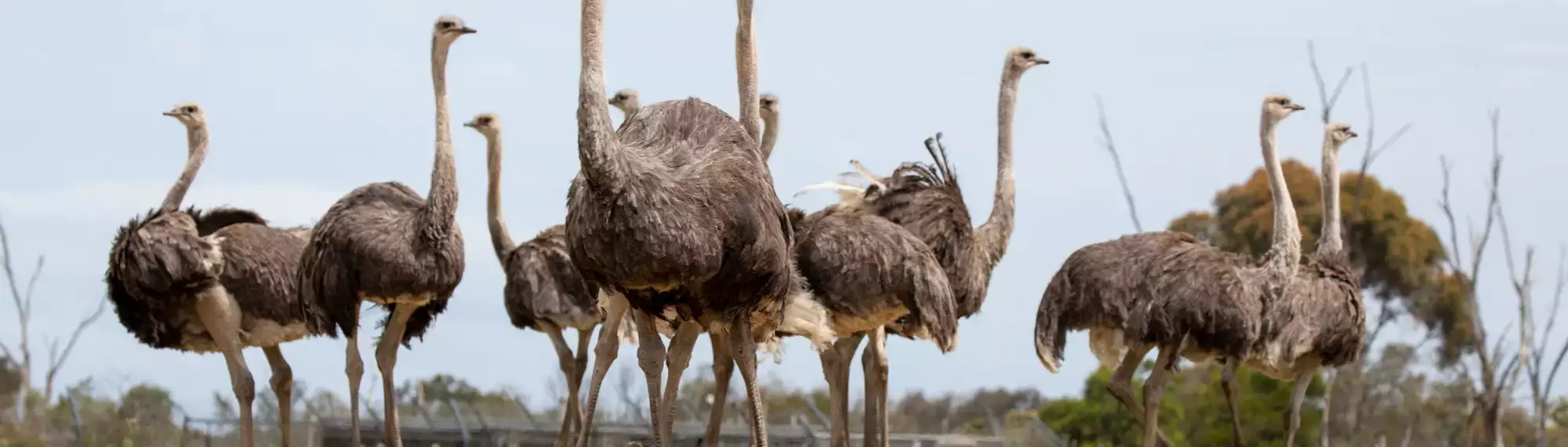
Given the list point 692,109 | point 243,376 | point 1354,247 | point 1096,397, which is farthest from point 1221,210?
point 692,109

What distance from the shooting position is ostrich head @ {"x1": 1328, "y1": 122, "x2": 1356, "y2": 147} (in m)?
15.1

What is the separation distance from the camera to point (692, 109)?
888 centimetres

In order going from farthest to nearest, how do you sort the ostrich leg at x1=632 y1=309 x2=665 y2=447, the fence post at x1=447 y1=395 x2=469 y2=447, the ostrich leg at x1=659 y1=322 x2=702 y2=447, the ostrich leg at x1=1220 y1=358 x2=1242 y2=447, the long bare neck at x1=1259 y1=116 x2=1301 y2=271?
the fence post at x1=447 y1=395 x2=469 y2=447 → the ostrich leg at x1=1220 y1=358 x2=1242 y2=447 → the long bare neck at x1=1259 y1=116 x2=1301 y2=271 → the ostrich leg at x1=659 y1=322 x2=702 y2=447 → the ostrich leg at x1=632 y1=309 x2=665 y2=447

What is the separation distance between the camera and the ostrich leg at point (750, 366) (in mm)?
8859

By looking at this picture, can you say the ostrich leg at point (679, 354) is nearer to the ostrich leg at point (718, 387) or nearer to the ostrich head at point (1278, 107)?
the ostrich leg at point (718, 387)

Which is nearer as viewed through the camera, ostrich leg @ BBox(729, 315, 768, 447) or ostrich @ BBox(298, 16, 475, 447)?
ostrich leg @ BBox(729, 315, 768, 447)

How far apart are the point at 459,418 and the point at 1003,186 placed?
4.07 meters

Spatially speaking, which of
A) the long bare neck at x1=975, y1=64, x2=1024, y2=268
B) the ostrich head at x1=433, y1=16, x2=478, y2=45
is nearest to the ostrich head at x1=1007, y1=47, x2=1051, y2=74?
the long bare neck at x1=975, y1=64, x2=1024, y2=268

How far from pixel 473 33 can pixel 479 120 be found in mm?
1901

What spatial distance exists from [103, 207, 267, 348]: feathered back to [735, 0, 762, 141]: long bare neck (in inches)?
175

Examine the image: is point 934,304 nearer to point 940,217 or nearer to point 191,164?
point 940,217

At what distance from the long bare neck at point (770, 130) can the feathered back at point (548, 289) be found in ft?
5.86

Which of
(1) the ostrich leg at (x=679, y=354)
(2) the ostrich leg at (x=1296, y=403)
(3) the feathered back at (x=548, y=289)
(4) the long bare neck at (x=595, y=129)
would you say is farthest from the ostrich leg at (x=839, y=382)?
(4) the long bare neck at (x=595, y=129)

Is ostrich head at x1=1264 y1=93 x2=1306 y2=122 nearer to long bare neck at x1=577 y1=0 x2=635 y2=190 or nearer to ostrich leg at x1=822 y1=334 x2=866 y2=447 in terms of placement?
ostrich leg at x1=822 y1=334 x2=866 y2=447
